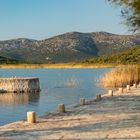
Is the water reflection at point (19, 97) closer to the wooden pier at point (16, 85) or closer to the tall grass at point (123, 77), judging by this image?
the wooden pier at point (16, 85)

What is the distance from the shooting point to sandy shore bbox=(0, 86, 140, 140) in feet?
40.9

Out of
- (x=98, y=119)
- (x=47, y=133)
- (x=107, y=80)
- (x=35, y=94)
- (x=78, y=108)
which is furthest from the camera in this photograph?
(x=107, y=80)

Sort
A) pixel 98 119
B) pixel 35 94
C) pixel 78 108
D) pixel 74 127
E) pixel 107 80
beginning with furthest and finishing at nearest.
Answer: pixel 107 80 < pixel 35 94 < pixel 78 108 < pixel 98 119 < pixel 74 127

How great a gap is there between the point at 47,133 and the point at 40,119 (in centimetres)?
334

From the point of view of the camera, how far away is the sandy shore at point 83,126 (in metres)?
12.5

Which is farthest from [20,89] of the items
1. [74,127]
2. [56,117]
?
[74,127]

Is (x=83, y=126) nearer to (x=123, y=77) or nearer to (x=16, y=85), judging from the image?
(x=16, y=85)

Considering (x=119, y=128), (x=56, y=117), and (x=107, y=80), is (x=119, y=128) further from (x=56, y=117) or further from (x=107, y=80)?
(x=107, y=80)

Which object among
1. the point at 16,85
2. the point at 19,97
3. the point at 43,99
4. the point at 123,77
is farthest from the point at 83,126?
the point at 123,77

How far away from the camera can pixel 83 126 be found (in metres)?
14.4

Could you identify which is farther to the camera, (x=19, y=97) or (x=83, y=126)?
(x=19, y=97)

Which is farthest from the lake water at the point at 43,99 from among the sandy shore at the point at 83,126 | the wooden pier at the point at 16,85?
the sandy shore at the point at 83,126

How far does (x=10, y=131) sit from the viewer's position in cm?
1348

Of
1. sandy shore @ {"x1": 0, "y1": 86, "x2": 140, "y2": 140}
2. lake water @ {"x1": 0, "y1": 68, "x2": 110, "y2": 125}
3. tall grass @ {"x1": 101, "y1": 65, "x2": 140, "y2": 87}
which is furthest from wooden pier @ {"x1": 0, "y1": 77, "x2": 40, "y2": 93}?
sandy shore @ {"x1": 0, "y1": 86, "x2": 140, "y2": 140}
